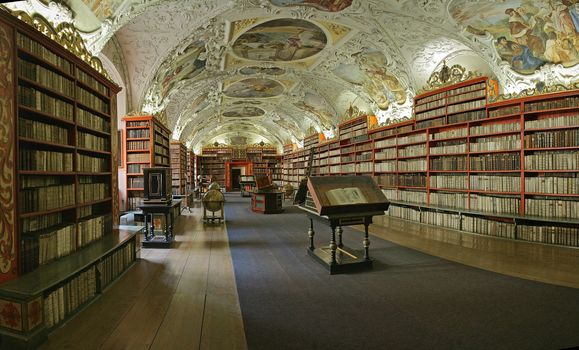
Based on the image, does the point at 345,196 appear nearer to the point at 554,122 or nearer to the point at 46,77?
the point at 46,77

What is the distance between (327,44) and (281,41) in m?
1.62

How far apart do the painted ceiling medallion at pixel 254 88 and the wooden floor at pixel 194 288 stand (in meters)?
10.4

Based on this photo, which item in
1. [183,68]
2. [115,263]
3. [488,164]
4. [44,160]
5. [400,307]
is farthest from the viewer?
[183,68]

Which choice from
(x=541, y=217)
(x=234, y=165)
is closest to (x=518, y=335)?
(x=541, y=217)

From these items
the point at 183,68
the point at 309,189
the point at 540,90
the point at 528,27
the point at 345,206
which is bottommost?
the point at 345,206

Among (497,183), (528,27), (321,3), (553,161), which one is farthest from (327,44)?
(553,161)

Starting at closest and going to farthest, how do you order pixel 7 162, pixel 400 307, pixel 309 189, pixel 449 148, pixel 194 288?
pixel 7 162 → pixel 400 307 → pixel 194 288 → pixel 309 189 → pixel 449 148

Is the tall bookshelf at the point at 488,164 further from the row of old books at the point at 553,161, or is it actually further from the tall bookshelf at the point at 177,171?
the tall bookshelf at the point at 177,171

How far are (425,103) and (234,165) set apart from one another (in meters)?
24.2

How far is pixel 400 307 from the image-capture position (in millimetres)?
3740

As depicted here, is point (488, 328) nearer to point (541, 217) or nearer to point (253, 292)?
point (253, 292)

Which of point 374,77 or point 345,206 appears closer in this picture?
point 345,206

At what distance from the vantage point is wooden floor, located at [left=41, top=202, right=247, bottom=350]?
299 centimetres

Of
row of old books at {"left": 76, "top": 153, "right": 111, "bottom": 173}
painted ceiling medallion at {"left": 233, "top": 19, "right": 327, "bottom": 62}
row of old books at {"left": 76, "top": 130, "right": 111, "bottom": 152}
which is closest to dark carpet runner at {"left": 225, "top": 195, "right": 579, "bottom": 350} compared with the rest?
row of old books at {"left": 76, "top": 153, "right": 111, "bottom": 173}
